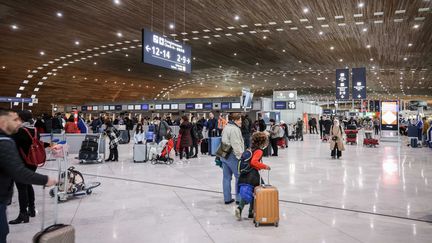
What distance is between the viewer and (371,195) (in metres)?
5.99

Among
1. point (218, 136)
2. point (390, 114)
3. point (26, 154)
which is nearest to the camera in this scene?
point (26, 154)

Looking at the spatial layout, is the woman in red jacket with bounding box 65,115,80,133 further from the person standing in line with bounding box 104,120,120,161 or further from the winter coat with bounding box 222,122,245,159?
the winter coat with bounding box 222,122,245,159

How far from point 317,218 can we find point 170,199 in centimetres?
252

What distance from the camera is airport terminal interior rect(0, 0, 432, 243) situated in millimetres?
4312

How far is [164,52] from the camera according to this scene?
1030cm

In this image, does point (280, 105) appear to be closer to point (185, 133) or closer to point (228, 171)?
point (185, 133)

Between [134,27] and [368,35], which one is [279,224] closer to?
[134,27]

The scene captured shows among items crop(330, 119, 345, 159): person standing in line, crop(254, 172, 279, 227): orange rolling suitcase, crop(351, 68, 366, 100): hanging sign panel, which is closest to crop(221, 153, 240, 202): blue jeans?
crop(254, 172, 279, 227): orange rolling suitcase

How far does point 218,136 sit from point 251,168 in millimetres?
11350

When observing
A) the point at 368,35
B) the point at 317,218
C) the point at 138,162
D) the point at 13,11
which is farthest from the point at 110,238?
the point at 368,35

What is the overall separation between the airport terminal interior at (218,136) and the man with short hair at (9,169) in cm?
2

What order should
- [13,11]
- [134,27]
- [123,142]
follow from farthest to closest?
[123,142], [134,27], [13,11]

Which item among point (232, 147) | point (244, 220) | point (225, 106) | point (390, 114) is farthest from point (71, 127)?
point (225, 106)

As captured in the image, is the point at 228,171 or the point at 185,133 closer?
the point at 228,171
